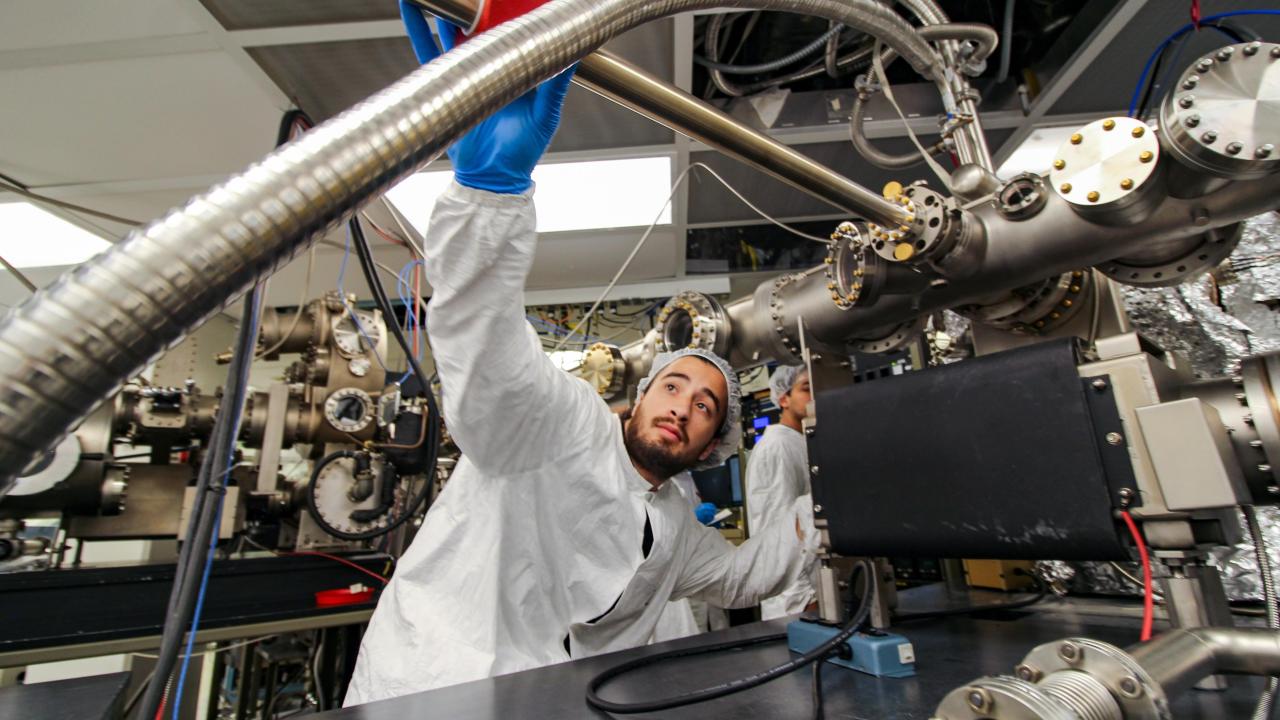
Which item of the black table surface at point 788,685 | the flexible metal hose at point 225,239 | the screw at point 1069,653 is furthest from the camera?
the black table surface at point 788,685

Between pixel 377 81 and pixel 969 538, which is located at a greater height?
Answer: pixel 377 81

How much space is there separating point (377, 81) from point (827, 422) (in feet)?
4.89

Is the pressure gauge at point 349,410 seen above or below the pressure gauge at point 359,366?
below

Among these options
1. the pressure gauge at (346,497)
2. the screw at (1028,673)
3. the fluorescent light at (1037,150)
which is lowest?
the screw at (1028,673)

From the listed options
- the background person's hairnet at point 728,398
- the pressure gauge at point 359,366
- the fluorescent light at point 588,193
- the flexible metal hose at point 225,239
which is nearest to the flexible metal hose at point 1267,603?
the flexible metal hose at point 225,239

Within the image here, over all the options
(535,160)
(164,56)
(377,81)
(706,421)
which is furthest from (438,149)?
(164,56)

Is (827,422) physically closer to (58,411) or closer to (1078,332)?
(1078,332)

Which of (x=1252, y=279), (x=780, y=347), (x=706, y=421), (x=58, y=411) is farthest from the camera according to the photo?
(x=706, y=421)

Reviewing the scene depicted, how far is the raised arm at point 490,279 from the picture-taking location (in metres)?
0.55

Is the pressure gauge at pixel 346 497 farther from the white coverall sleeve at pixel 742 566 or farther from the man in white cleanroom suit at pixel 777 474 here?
the man in white cleanroom suit at pixel 777 474

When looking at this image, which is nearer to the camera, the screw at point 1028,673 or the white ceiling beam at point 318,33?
the screw at point 1028,673

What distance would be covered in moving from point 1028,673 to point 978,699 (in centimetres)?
6

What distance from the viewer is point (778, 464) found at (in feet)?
6.54

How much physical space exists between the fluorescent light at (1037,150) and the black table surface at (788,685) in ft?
4.74
